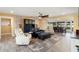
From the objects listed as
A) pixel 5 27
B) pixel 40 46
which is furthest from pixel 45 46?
pixel 5 27

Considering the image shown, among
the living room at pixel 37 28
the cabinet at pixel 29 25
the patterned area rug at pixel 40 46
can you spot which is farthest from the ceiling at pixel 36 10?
the patterned area rug at pixel 40 46

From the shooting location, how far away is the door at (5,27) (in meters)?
2.78

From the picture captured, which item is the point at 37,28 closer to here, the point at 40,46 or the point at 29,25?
the point at 29,25

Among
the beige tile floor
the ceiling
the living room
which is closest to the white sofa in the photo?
the living room

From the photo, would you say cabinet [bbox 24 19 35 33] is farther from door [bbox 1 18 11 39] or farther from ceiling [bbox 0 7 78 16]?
door [bbox 1 18 11 39]

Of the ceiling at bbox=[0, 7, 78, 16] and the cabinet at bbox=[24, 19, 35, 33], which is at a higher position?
the ceiling at bbox=[0, 7, 78, 16]

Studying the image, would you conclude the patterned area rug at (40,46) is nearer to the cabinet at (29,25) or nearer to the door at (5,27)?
the cabinet at (29,25)

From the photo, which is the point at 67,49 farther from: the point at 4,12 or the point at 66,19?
the point at 4,12

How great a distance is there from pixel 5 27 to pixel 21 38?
51cm

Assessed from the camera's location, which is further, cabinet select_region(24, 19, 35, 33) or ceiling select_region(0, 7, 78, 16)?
cabinet select_region(24, 19, 35, 33)

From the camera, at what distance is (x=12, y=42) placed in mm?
2719

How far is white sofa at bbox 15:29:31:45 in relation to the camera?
2.77 m
